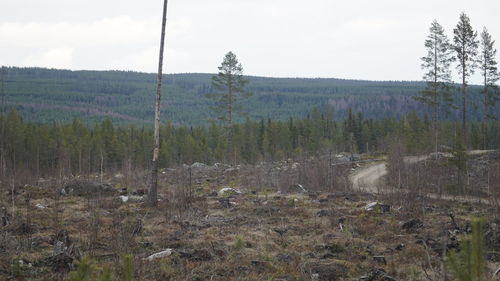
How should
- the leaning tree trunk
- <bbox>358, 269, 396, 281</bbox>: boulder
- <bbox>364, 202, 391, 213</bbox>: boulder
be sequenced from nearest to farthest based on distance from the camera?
<bbox>358, 269, 396, 281</bbox>: boulder
<bbox>364, 202, 391, 213</bbox>: boulder
the leaning tree trunk

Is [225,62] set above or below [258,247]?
above

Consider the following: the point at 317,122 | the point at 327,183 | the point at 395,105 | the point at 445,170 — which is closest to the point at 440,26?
the point at 445,170

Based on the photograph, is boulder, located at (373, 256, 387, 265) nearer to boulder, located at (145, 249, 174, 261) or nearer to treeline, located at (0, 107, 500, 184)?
boulder, located at (145, 249, 174, 261)

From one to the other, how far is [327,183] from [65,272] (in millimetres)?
15890

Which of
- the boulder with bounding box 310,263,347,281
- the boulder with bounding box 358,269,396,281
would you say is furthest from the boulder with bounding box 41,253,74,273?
the boulder with bounding box 358,269,396,281

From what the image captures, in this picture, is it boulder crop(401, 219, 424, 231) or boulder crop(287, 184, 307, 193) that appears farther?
boulder crop(287, 184, 307, 193)

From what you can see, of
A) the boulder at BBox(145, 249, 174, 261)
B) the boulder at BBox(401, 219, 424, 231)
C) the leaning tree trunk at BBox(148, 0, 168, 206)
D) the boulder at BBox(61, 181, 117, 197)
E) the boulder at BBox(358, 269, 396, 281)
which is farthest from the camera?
the boulder at BBox(61, 181, 117, 197)

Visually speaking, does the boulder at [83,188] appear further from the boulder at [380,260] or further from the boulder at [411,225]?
the boulder at [380,260]

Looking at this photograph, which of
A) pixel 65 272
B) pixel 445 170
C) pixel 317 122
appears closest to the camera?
pixel 65 272

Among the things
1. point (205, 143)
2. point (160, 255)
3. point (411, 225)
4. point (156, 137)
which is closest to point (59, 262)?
point (160, 255)

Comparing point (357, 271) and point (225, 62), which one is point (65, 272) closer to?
point (357, 271)

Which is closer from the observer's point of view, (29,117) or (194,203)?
(194,203)

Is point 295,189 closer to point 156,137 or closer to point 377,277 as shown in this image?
point 156,137

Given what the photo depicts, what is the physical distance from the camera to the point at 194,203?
46.1ft
